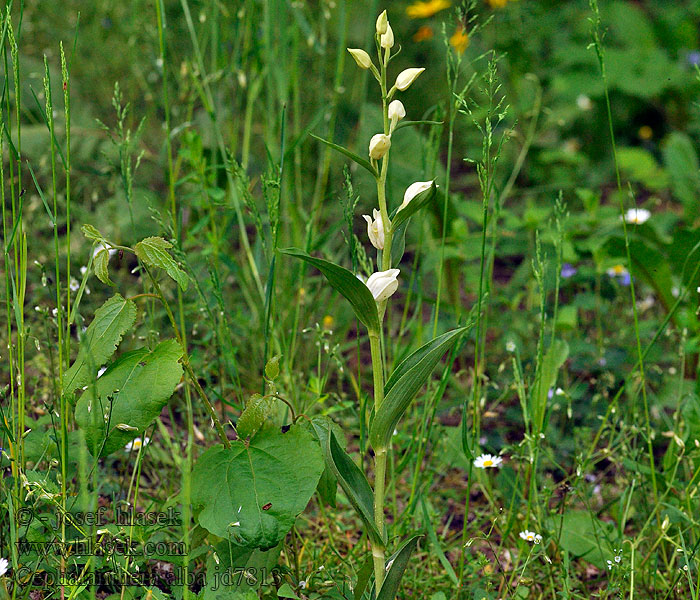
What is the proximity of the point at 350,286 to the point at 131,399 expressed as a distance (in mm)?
315

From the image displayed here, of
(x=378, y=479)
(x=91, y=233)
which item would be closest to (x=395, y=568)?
(x=378, y=479)

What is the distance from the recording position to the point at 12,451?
0.98m

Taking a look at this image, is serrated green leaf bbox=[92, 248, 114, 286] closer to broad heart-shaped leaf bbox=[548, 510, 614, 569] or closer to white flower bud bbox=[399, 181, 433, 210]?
white flower bud bbox=[399, 181, 433, 210]

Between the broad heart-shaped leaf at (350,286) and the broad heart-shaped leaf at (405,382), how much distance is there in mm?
70

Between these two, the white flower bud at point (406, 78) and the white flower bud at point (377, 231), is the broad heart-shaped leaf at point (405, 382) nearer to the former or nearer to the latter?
the white flower bud at point (377, 231)

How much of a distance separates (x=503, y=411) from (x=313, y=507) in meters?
0.57

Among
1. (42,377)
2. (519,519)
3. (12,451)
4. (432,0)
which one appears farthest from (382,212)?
(432,0)

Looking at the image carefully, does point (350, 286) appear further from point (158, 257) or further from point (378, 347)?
point (158, 257)

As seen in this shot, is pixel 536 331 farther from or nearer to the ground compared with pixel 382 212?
nearer to the ground

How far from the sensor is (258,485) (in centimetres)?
93

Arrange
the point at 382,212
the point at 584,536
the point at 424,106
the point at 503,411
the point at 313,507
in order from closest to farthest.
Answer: the point at 382,212 → the point at 584,536 → the point at 313,507 → the point at 503,411 → the point at 424,106

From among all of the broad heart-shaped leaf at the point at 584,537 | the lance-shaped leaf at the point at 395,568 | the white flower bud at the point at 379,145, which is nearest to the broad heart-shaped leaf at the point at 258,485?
the lance-shaped leaf at the point at 395,568

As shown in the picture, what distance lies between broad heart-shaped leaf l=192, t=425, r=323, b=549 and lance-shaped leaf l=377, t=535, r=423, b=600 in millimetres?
130

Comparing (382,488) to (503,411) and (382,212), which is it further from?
(503,411)
